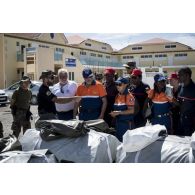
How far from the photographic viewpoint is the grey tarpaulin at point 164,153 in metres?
2.41

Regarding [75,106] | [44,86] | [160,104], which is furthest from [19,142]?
[160,104]

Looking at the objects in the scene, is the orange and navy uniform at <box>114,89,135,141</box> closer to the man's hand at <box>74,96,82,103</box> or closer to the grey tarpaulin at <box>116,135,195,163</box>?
the man's hand at <box>74,96,82,103</box>

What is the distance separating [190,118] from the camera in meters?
3.48

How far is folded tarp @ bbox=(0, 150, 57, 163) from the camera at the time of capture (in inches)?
92.6

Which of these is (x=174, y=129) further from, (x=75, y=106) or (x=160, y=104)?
→ (x=75, y=106)

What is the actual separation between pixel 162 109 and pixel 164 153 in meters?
1.26

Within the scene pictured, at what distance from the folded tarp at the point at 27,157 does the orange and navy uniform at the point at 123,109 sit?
1187mm

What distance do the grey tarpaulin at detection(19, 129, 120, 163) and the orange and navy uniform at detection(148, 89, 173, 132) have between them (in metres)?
1.02

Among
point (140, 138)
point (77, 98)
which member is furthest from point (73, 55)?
point (140, 138)

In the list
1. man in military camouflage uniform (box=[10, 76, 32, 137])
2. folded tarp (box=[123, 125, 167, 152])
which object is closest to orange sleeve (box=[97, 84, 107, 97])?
folded tarp (box=[123, 125, 167, 152])

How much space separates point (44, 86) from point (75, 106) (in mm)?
602

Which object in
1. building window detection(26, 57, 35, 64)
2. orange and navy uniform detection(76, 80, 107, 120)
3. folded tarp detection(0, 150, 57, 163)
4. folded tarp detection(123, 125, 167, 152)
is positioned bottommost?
folded tarp detection(0, 150, 57, 163)

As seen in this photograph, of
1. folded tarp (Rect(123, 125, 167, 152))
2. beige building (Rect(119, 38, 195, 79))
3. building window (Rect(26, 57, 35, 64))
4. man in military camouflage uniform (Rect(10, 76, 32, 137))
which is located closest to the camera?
folded tarp (Rect(123, 125, 167, 152))
